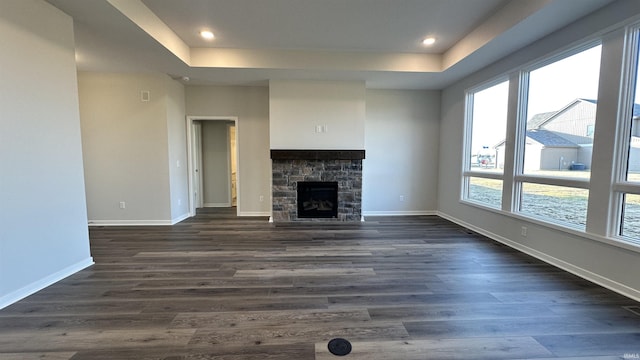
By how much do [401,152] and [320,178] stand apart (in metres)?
1.88

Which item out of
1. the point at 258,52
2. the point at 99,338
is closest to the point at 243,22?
the point at 258,52

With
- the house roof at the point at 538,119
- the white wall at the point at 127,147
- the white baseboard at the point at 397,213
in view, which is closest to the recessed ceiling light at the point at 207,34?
the white wall at the point at 127,147

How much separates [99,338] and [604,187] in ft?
14.5

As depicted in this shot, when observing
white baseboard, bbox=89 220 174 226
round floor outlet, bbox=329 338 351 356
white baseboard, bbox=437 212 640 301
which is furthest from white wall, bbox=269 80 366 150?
round floor outlet, bbox=329 338 351 356

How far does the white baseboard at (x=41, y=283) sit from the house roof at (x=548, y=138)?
18.3 feet

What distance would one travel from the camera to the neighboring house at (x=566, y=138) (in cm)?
269

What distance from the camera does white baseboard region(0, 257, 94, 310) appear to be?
7.11 feet

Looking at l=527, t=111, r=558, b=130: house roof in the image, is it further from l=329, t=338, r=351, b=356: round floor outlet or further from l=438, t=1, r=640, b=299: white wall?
l=329, t=338, r=351, b=356: round floor outlet

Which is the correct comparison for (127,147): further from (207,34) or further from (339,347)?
(339,347)

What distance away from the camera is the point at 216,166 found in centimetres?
662

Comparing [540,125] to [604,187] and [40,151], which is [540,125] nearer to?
[604,187]

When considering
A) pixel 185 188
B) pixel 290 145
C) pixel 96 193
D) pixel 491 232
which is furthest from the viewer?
pixel 185 188

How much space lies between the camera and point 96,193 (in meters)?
4.64

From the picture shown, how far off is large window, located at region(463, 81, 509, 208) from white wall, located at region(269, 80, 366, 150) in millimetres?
1939
